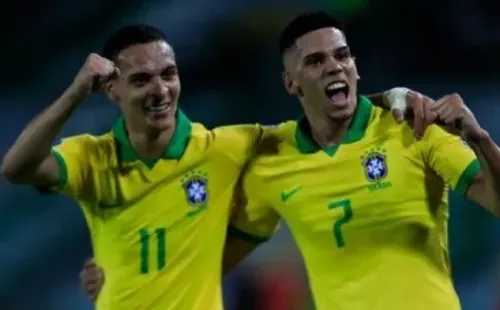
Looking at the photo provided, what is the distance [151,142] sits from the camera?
1845mm

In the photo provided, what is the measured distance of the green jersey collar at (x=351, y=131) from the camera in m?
1.78

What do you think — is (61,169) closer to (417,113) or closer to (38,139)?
(38,139)

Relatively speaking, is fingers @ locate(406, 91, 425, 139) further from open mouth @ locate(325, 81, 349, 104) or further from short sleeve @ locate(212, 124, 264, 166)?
short sleeve @ locate(212, 124, 264, 166)

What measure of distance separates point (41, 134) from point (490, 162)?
2.34 feet

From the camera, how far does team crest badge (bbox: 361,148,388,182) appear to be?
1.74 m

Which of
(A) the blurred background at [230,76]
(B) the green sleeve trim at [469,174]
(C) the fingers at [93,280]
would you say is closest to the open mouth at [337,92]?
(B) the green sleeve trim at [469,174]

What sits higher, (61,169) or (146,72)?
(146,72)

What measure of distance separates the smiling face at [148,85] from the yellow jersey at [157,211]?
0.15 feet

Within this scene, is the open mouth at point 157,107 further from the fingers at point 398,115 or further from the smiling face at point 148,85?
the fingers at point 398,115

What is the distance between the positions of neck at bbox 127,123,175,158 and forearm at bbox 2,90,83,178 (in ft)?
0.71

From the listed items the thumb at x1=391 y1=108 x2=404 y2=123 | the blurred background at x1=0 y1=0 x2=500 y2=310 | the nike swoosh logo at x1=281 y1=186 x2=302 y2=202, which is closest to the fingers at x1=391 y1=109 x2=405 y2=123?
the thumb at x1=391 y1=108 x2=404 y2=123

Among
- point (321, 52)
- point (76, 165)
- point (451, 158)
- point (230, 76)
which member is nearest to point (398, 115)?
point (451, 158)

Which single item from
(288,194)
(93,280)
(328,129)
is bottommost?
(93,280)

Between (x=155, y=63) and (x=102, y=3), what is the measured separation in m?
1.57
